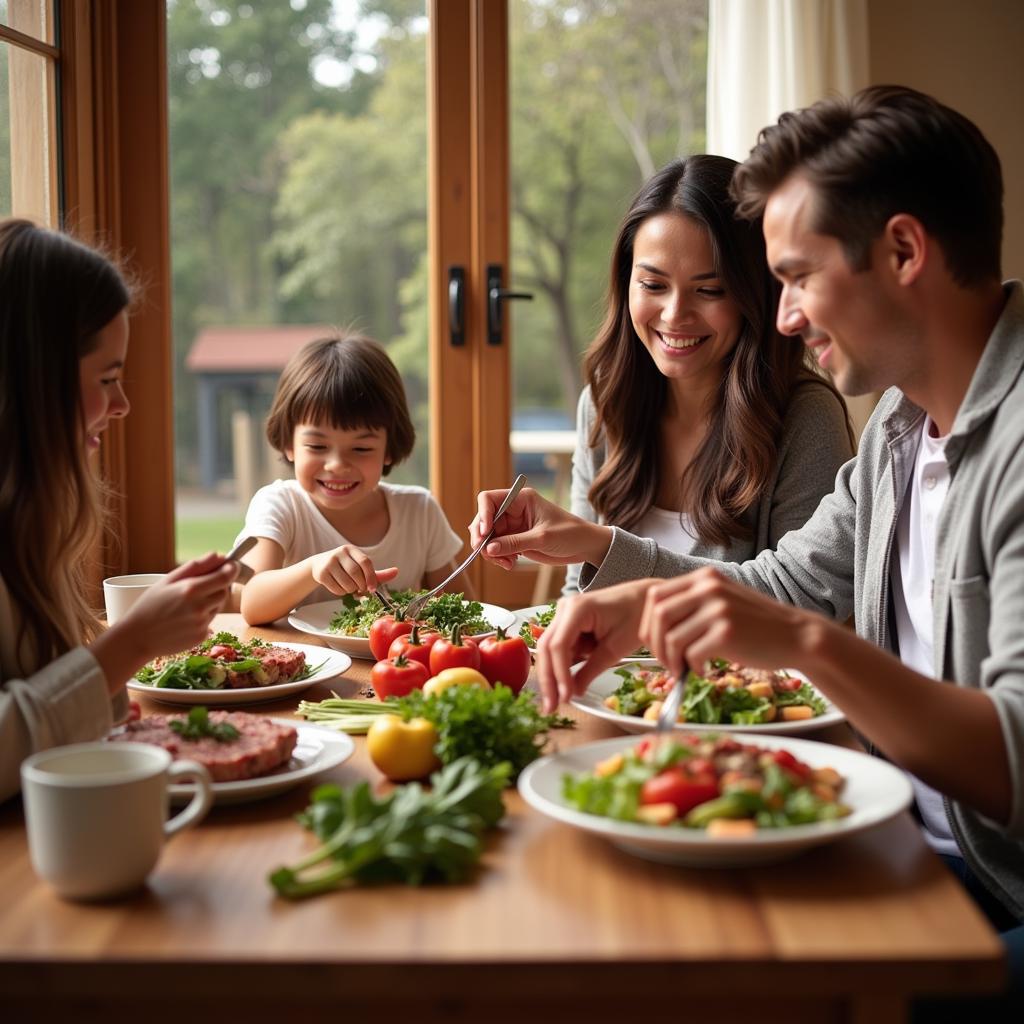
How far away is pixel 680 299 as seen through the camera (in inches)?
100.0

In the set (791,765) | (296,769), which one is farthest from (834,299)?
(296,769)

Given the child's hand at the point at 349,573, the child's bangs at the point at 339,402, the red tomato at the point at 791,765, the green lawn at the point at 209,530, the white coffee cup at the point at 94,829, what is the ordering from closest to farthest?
the white coffee cup at the point at 94,829
the red tomato at the point at 791,765
the child's hand at the point at 349,573
the child's bangs at the point at 339,402
the green lawn at the point at 209,530

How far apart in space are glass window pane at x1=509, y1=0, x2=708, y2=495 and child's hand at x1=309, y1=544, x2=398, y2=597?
189 cm

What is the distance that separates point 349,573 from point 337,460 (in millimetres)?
620

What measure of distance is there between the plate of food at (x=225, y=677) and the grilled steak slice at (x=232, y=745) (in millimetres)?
262

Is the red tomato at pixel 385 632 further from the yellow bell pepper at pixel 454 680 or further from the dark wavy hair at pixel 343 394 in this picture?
the dark wavy hair at pixel 343 394

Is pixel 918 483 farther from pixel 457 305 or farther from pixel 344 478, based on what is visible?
pixel 457 305

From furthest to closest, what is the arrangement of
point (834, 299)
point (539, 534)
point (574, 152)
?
point (574, 152) < point (539, 534) < point (834, 299)

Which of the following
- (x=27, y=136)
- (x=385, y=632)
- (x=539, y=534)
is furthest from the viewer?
(x=27, y=136)

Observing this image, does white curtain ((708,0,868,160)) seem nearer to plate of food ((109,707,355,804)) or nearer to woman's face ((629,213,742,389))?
woman's face ((629,213,742,389))

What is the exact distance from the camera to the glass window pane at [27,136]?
3.19 m

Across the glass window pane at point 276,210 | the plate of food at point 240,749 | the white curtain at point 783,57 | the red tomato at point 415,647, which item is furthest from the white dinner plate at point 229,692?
the glass window pane at point 276,210

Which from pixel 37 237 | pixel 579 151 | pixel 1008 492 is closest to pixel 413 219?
pixel 579 151

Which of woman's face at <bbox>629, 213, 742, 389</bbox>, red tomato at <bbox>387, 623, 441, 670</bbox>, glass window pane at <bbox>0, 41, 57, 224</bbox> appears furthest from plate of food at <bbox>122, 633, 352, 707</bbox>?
glass window pane at <bbox>0, 41, 57, 224</bbox>
